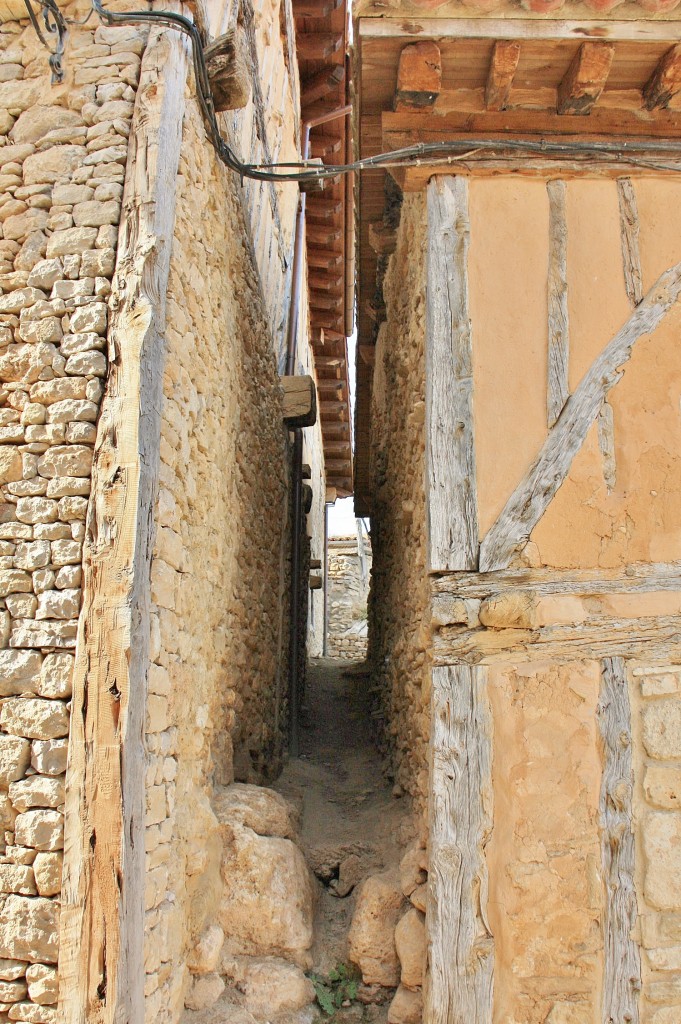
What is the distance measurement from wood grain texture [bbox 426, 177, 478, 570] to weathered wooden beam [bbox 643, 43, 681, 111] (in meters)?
1.00

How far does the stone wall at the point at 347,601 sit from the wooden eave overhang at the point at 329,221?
2.46 meters

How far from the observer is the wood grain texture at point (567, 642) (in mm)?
3133

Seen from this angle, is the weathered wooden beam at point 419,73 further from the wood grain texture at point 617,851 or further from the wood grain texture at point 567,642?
the wood grain texture at point 617,851

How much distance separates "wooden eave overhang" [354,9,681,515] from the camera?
3.41m

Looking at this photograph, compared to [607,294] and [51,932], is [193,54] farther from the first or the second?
[51,932]


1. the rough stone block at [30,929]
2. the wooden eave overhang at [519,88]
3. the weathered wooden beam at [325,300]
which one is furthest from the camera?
the weathered wooden beam at [325,300]

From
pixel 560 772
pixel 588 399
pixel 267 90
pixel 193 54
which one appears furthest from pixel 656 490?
pixel 267 90

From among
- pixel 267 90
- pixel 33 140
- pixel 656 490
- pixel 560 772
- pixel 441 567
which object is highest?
pixel 267 90

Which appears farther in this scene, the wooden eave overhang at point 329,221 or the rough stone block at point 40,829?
the wooden eave overhang at point 329,221

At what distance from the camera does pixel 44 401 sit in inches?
121

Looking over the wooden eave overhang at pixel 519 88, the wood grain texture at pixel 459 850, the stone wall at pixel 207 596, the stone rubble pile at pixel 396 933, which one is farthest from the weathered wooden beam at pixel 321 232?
the stone rubble pile at pixel 396 933

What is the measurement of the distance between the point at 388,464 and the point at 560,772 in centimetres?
341

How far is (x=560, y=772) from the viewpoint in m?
3.03

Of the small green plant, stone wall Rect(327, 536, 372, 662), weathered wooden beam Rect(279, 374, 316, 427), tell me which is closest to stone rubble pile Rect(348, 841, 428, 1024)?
the small green plant
